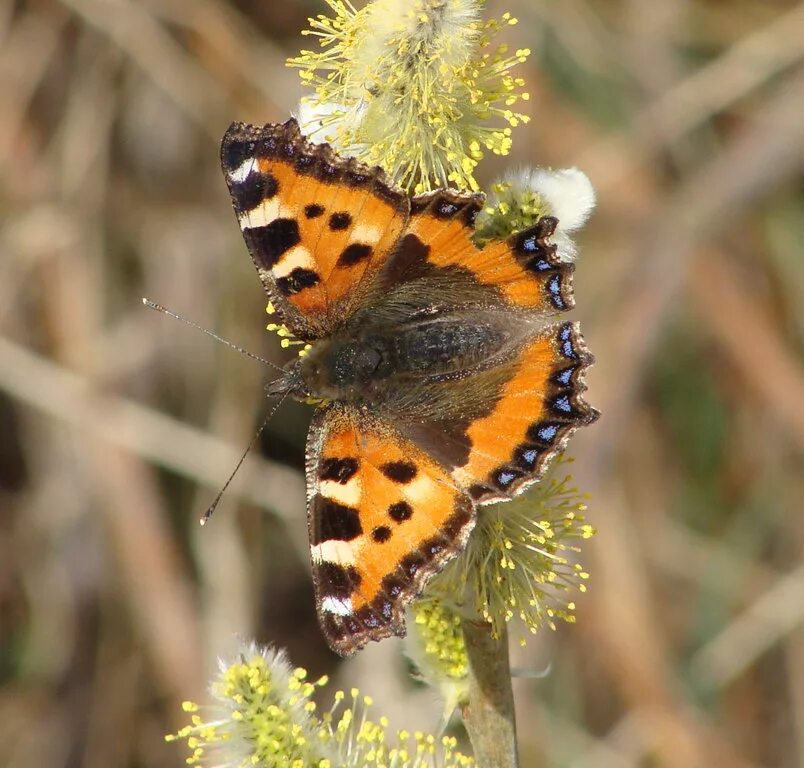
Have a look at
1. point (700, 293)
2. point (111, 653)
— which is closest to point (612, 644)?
point (700, 293)

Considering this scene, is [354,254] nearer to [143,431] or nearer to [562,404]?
[562,404]

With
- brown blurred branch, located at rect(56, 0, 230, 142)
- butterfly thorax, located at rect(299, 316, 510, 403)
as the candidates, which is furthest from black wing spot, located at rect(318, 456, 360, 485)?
brown blurred branch, located at rect(56, 0, 230, 142)

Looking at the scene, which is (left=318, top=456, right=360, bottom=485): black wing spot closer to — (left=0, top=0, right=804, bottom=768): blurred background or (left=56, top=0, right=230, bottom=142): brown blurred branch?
(left=0, top=0, right=804, bottom=768): blurred background

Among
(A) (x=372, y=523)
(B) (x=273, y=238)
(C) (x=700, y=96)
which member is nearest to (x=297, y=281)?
(B) (x=273, y=238)

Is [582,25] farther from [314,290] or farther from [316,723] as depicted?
[316,723]

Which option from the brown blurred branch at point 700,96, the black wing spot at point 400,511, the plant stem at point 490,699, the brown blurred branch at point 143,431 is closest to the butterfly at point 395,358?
the black wing spot at point 400,511

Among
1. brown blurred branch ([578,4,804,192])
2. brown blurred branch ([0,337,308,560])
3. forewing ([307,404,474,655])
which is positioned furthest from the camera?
brown blurred branch ([578,4,804,192])
